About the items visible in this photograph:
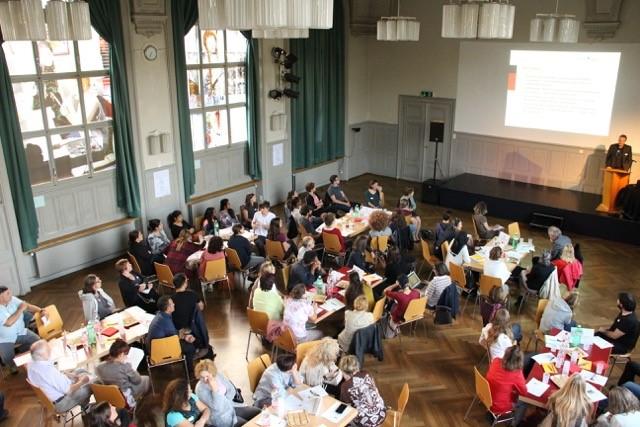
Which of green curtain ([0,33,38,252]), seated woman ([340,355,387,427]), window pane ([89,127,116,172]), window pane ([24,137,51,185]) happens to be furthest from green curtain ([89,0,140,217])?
seated woman ([340,355,387,427])

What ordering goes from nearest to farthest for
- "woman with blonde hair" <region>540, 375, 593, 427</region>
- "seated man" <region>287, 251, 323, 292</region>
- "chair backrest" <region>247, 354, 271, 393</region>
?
"woman with blonde hair" <region>540, 375, 593, 427</region> < "chair backrest" <region>247, 354, 271, 393</region> < "seated man" <region>287, 251, 323, 292</region>

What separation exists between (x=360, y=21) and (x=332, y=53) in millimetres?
1172

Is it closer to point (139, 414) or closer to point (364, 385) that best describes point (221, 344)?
point (139, 414)

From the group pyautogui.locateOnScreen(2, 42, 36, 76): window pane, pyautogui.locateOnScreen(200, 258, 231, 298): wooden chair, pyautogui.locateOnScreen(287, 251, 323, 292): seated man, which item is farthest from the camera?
pyautogui.locateOnScreen(2, 42, 36, 76): window pane

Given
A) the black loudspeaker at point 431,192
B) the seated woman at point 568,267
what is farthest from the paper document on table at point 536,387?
the black loudspeaker at point 431,192

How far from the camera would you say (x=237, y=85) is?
12.2 meters

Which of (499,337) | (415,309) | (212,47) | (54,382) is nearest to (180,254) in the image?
(54,382)

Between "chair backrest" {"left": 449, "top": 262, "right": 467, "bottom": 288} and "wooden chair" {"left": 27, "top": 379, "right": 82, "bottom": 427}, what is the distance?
525 cm

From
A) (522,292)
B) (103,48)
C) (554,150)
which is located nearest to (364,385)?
(522,292)

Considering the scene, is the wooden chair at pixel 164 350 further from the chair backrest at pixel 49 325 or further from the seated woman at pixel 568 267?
the seated woman at pixel 568 267

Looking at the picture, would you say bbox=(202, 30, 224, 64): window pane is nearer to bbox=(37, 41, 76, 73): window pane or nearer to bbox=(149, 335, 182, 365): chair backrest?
bbox=(37, 41, 76, 73): window pane

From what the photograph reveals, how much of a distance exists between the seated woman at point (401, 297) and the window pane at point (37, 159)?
5987mm

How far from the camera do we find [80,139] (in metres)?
9.59

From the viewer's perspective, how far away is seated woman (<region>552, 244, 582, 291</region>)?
7938 mm
